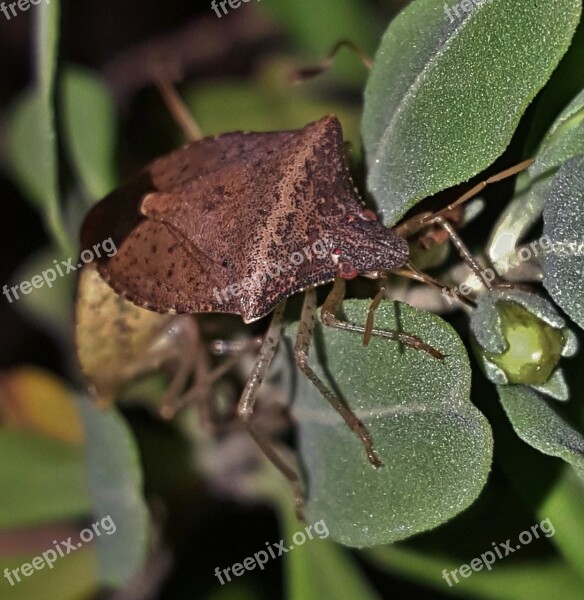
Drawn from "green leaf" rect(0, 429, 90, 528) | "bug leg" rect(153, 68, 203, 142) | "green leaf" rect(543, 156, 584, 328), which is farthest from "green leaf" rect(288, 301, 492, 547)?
"bug leg" rect(153, 68, 203, 142)

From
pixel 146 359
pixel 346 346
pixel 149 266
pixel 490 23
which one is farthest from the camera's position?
pixel 146 359

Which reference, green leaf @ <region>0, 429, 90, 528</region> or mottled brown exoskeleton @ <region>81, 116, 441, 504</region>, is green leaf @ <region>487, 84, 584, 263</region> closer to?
mottled brown exoskeleton @ <region>81, 116, 441, 504</region>

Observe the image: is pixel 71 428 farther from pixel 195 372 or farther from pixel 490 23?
pixel 490 23

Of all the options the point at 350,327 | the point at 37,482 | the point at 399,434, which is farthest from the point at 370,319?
the point at 37,482

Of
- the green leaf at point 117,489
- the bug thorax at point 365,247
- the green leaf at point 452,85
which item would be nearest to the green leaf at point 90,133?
the green leaf at point 117,489

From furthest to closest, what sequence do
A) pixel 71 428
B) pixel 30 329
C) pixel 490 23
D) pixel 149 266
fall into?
pixel 30 329
pixel 71 428
pixel 149 266
pixel 490 23

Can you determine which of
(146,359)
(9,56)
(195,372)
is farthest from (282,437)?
(9,56)
